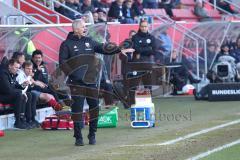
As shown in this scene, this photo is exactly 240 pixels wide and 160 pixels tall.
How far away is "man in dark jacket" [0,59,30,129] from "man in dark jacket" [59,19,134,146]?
→ 2741 millimetres

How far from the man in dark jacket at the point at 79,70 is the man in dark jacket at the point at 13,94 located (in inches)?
108

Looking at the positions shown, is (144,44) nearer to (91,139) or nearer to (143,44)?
(143,44)

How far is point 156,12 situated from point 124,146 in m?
16.9

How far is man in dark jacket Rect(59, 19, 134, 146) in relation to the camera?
13.4 meters

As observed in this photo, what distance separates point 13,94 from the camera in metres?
16.2

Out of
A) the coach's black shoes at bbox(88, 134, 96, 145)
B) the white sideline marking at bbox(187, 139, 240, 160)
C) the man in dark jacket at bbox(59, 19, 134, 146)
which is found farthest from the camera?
the coach's black shoes at bbox(88, 134, 96, 145)

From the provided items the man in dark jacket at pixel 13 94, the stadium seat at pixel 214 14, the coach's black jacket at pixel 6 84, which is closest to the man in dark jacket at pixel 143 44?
the man in dark jacket at pixel 13 94

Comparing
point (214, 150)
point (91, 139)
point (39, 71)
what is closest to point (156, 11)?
point (39, 71)

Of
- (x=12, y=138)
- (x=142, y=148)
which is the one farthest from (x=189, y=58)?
(x=142, y=148)

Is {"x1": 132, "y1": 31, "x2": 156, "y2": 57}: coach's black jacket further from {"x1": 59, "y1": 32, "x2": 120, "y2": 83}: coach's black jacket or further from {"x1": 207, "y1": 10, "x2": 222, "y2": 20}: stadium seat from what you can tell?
{"x1": 207, "y1": 10, "x2": 222, "y2": 20}: stadium seat

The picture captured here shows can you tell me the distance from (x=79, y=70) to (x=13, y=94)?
3006mm

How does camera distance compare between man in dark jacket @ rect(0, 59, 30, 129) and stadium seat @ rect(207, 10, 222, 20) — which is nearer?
man in dark jacket @ rect(0, 59, 30, 129)

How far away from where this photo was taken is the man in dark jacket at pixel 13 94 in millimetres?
16156

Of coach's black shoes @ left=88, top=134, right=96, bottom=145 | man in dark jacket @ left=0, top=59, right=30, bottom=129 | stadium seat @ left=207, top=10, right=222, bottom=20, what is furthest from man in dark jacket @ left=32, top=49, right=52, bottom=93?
stadium seat @ left=207, top=10, right=222, bottom=20
